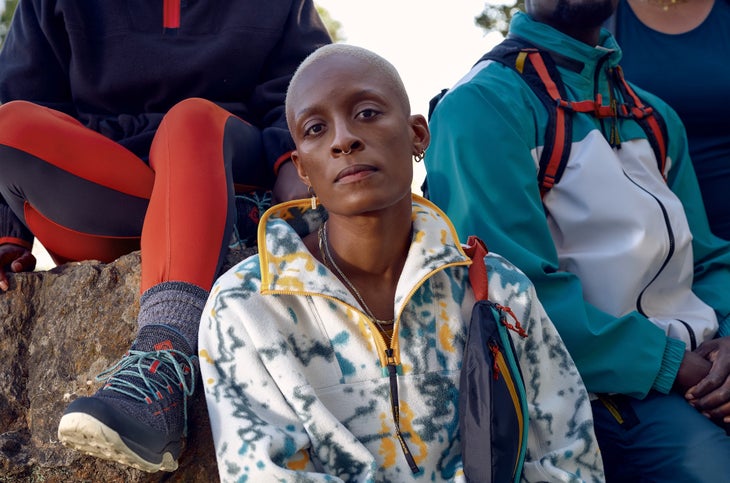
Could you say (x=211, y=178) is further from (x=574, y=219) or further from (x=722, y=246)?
(x=722, y=246)

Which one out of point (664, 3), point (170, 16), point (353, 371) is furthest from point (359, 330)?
point (664, 3)

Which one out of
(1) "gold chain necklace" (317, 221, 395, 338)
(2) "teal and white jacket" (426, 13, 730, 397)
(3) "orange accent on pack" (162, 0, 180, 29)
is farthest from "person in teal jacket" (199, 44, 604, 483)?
(3) "orange accent on pack" (162, 0, 180, 29)

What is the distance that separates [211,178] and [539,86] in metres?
1.14

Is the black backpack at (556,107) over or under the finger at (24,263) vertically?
over

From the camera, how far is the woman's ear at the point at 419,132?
2.23 m

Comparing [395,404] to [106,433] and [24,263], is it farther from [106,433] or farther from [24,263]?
[24,263]

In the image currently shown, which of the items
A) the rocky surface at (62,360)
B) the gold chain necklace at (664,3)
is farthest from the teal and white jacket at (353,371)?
the gold chain necklace at (664,3)

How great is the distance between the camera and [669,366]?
2.39 metres

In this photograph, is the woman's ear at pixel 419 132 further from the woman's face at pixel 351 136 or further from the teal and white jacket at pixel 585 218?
the teal and white jacket at pixel 585 218

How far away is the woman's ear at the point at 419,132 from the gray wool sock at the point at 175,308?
2.25 feet

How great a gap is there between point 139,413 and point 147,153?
117cm

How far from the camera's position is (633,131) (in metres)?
2.82

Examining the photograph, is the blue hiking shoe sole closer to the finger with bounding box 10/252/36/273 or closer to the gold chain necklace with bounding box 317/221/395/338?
the gold chain necklace with bounding box 317/221/395/338

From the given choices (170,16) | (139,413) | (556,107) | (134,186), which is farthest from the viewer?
(170,16)
